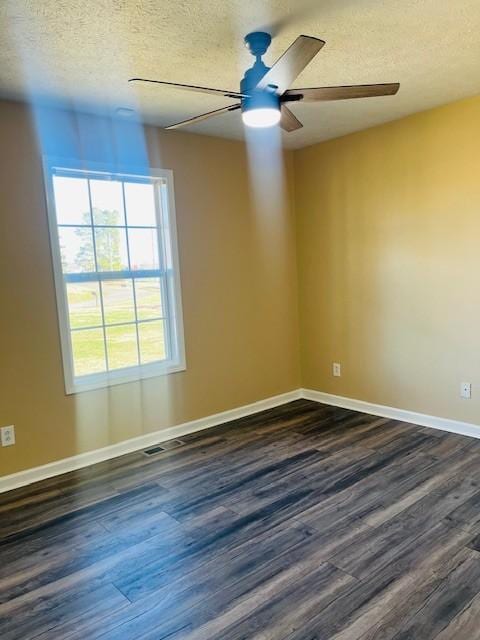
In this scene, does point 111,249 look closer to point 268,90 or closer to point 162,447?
point 162,447

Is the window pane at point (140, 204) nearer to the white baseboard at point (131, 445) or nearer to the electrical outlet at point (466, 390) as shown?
the white baseboard at point (131, 445)

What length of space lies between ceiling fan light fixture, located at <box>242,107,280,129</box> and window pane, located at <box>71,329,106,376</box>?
74.5 inches

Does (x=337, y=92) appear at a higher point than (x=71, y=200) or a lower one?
higher

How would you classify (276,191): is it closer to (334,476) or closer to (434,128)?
(434,128)

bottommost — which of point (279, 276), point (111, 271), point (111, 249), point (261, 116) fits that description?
point (279, 276)

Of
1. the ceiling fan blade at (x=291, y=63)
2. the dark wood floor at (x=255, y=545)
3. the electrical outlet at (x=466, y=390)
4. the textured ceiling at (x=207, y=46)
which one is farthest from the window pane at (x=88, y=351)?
the electrical outlet at (x=466, y=390)

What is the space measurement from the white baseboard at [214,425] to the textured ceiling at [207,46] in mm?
2368

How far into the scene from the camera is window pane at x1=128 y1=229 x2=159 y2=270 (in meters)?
3.44

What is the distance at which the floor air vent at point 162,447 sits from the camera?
11.2 feet

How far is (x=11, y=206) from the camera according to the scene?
284cm

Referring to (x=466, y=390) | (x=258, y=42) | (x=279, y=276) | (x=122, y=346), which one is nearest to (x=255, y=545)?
(x=122, y=346)

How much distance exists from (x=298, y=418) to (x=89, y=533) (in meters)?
2.12

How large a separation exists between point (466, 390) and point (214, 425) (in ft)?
6.65

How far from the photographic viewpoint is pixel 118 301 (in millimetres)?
3400
